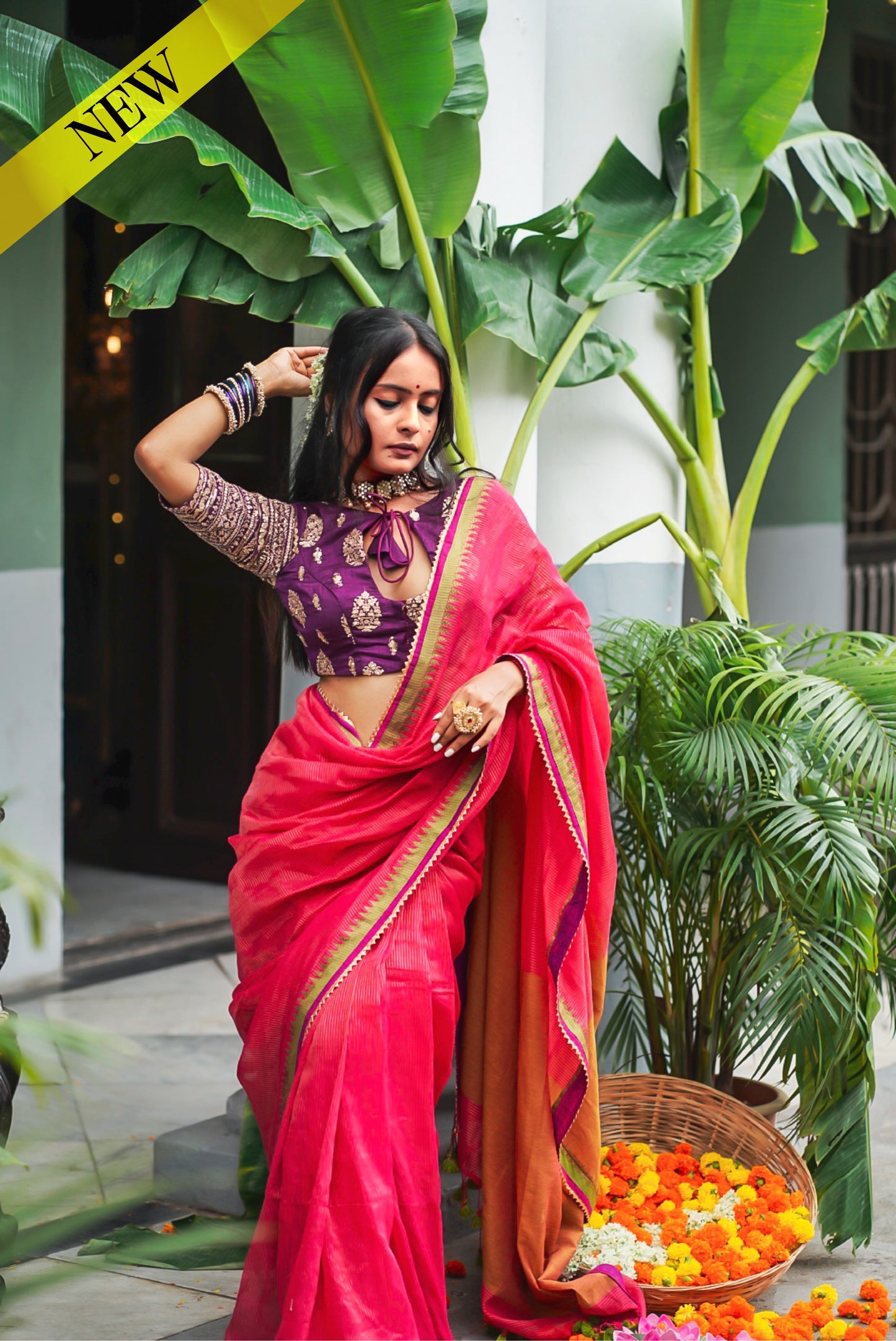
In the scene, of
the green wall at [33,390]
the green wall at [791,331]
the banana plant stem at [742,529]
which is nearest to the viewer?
the banana plant stem at [742,529]

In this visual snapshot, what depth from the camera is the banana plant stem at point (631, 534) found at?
11.8 ft

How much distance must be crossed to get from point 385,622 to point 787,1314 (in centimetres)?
151

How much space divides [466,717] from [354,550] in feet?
1.29

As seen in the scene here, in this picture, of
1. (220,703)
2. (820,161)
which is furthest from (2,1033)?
(220,703)

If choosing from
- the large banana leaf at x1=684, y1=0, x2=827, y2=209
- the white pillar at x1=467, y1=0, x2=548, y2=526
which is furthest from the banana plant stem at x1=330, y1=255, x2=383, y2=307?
the large banana leaf at x1=684, y1=0, x2=827, y2=209

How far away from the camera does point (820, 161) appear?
4.21m

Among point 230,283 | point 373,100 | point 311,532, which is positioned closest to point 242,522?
point 311,532

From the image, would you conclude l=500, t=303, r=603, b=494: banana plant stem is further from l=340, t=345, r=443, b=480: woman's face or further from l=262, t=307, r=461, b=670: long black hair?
l=340, t=345, r=443, b=480: woman's face

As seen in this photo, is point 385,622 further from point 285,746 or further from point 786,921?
point 786,921

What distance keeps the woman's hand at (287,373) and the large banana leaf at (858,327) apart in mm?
1829

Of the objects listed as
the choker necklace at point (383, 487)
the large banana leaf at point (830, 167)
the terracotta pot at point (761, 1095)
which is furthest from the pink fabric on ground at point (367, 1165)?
the large banana leaf at point (830, 167)

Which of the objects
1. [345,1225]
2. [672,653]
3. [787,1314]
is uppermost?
[672,653]

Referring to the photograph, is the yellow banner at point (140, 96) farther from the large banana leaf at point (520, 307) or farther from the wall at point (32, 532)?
the wall at point (32, 532)

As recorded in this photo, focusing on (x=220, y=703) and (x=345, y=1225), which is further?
(x=220, y=703)
